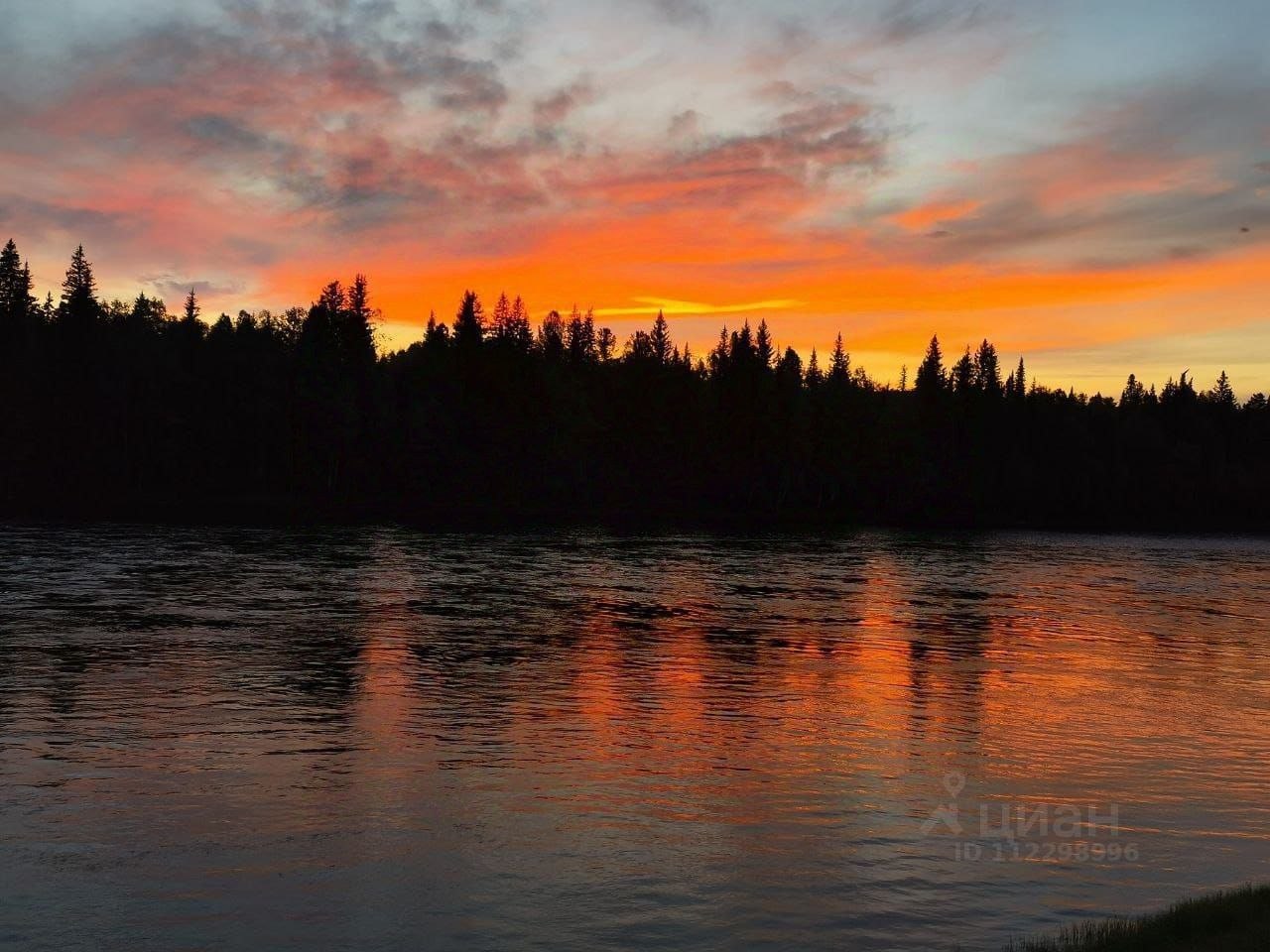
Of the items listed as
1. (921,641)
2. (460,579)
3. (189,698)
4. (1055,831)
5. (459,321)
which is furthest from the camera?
(459,321)

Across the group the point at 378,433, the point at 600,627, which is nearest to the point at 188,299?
the point at 378,433

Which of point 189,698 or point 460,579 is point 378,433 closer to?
point 460,579

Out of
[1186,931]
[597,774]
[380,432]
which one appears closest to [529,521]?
[380,432]

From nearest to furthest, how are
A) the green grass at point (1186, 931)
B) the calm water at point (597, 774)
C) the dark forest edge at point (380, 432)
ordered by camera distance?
the green grass at point (1186, 931) → the calm water at point (597, 774) → the dark forest edge at point (380, 432)

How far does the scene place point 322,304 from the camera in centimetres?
16438

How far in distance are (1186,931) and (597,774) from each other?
35.5 feet

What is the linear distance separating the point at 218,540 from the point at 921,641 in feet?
193

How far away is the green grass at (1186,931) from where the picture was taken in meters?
11.5

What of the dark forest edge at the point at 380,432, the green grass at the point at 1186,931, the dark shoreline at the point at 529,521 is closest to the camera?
the green grass at the point at 1186,931

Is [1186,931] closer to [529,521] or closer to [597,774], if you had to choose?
[597,774]

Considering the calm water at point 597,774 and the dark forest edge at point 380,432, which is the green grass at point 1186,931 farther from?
the dark forest edge at point 380,432

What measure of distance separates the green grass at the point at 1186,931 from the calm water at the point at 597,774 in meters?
0.98

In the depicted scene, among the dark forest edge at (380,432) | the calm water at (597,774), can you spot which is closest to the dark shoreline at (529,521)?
the dark forest edge at (380,432)

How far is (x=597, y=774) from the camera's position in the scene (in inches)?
804
